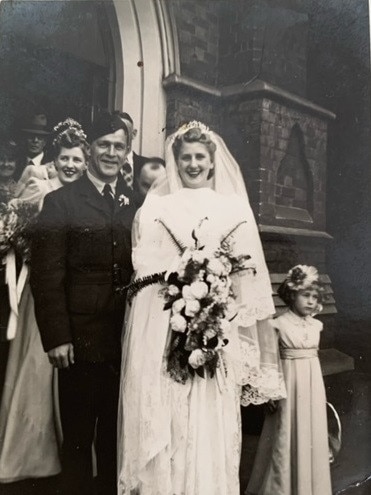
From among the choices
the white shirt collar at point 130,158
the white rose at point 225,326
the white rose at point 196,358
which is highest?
the white shirt collar at point 130,158

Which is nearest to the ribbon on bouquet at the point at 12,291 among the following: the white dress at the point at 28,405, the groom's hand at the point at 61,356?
the white dress at the point at 28,405

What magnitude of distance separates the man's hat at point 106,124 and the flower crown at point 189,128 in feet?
0.68

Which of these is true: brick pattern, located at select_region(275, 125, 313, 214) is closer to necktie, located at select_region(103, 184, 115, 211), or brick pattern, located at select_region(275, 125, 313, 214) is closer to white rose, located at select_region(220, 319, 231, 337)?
white rose, located at select_region(220, 319, 231, 337)

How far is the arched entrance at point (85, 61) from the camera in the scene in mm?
2184

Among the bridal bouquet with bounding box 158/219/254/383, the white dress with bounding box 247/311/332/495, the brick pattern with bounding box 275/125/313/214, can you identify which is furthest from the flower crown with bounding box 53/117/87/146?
the white dress with bounding box 247/311/332/495

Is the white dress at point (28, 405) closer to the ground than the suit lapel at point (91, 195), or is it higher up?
closer to the ground

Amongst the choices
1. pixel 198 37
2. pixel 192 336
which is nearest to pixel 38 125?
pixel 198 37

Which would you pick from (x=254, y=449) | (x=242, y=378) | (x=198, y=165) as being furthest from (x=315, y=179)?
(x=254, y=449)

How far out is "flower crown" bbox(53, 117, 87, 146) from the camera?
2227mm

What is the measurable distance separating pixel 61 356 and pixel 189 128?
1059 millimetres

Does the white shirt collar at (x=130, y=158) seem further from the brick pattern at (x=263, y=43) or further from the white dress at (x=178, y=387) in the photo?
the brick pattern at (x=263, y=43)

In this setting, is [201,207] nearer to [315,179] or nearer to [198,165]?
[198,165]

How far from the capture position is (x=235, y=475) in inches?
89.5

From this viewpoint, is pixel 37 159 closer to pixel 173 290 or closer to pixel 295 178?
pixel 173 290
